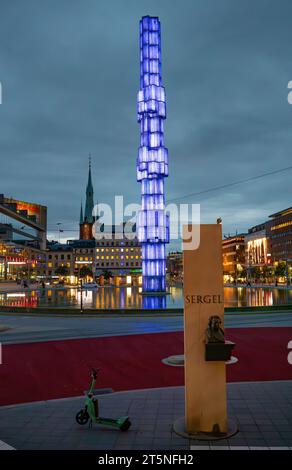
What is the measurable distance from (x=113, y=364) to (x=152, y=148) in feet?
164

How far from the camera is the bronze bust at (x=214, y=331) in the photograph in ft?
27.9

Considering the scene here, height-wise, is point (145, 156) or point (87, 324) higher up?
point (145, 156)

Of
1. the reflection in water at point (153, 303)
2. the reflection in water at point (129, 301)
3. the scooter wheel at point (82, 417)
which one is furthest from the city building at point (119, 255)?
the scooter wheel at point (82, 417)

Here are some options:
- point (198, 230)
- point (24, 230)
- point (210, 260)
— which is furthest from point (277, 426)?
point (24, 230)

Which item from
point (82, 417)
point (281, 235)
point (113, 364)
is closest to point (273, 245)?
point (281, 235)

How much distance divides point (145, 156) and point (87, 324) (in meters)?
38.4

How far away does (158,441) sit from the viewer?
814 cm

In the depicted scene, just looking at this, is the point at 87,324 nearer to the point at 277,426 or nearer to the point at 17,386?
the point at 17,386

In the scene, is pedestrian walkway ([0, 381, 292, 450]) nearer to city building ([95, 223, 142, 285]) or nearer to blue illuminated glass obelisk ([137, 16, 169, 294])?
blue illuminated glass obelisk ([137, 16, 169, 294])

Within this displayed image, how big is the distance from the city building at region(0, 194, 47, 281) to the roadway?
84200 millimetres

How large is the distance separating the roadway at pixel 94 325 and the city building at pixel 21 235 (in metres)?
84.2

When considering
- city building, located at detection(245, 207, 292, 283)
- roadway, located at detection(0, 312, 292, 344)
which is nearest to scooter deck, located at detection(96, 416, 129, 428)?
roadway, located at detection(0, 312, 292, 344)

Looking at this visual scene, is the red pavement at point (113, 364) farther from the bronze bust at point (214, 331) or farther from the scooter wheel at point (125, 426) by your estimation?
the bronze bust at point (214, 331)

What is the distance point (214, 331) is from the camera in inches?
337
